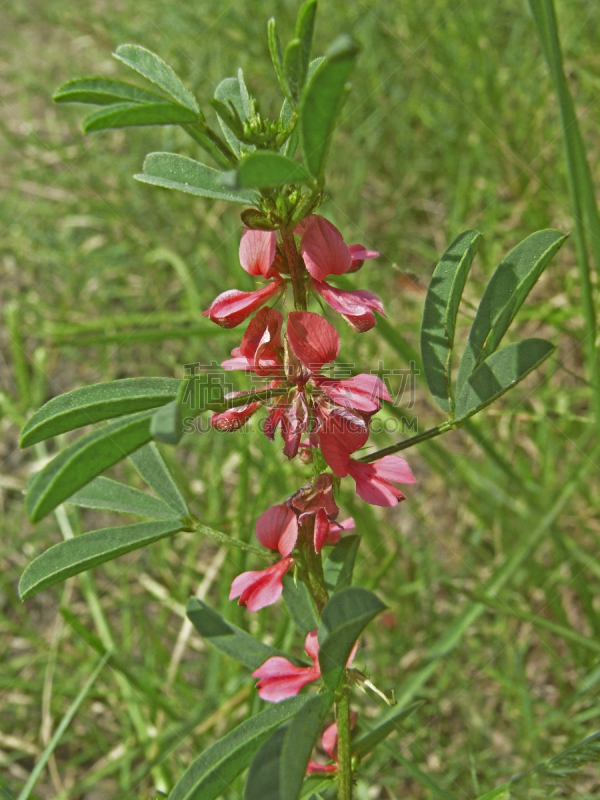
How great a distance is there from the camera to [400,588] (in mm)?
1663

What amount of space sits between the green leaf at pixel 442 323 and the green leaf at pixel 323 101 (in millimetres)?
248

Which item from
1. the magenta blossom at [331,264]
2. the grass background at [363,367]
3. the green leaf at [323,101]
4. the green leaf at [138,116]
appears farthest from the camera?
the grass background at [363,367]

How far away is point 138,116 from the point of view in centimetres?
64

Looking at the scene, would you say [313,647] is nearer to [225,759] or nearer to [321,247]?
[225,759]

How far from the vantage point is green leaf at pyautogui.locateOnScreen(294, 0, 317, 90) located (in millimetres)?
598

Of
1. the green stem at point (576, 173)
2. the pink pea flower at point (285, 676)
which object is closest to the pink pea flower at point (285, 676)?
the pink pea flower at point (285, 676)

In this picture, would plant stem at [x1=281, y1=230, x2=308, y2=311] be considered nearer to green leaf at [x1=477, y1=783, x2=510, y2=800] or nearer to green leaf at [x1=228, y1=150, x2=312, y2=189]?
green leaf at [x1=228, y1=150, x2=312, y2=189]

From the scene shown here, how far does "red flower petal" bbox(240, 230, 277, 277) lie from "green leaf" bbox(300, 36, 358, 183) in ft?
0.30

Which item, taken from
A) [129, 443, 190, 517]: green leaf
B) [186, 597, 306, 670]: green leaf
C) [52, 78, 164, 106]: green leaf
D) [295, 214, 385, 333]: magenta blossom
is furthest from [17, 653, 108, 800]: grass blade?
[52, 78, 164, 106]: green leaf

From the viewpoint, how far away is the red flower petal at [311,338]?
74 cm

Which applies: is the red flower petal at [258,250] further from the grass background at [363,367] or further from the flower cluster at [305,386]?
the grass background at [363,367]

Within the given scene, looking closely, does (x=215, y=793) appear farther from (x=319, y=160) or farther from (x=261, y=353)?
(x=319, y=160)

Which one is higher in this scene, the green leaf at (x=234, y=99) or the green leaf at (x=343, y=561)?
the green leaf at (x=234, y=99)

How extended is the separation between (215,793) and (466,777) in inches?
35.7
